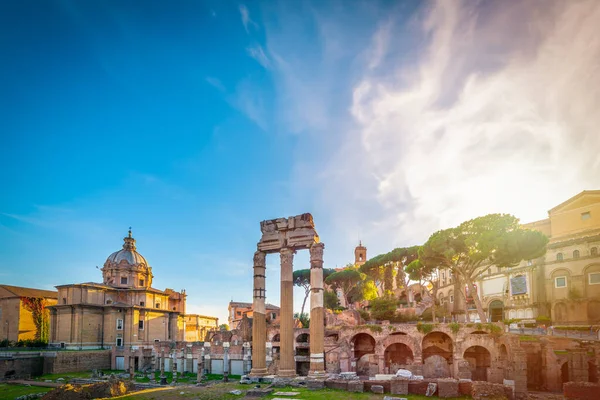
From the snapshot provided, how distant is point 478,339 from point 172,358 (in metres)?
22.6

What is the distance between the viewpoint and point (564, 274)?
36.4 meters

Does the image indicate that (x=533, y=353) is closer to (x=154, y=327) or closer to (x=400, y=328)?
(x=400, y=328)

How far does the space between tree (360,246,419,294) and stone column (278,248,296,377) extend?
1115 inches

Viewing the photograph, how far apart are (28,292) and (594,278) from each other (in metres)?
53.2

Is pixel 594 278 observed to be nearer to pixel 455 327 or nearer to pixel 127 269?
pixel 455 327

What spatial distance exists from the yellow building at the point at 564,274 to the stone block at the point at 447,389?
25.8 metres

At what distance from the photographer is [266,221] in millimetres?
19969

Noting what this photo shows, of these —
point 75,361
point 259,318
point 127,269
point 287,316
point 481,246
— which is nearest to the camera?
point 287,316

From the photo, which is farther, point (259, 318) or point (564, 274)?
point (564, 274)

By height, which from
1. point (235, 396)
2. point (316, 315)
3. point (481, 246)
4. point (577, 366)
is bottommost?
point (577, 366)

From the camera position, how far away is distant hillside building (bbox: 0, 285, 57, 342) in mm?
43188

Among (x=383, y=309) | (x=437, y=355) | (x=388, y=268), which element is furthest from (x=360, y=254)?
(x=437, y=355)

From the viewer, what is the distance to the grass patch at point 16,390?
2038 cm

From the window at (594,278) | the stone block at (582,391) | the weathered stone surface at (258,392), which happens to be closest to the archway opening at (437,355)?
the window at (594,278)
